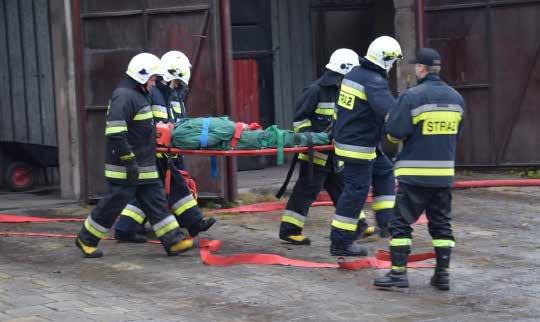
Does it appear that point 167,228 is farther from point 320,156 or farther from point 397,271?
point 397,271

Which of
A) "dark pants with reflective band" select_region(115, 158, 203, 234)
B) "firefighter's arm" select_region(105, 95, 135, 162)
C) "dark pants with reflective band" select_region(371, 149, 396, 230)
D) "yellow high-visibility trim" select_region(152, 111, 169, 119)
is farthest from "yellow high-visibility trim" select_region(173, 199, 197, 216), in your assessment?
"dark pants with reflective band" select_region(371, 149, 396, 230)

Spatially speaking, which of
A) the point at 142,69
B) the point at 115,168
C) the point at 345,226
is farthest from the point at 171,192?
the point at 345,226

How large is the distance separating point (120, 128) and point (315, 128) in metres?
1.90

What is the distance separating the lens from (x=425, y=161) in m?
7.95

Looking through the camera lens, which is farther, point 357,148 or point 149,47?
point 149,47

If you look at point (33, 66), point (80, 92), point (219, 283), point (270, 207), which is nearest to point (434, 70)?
point (219, 283)

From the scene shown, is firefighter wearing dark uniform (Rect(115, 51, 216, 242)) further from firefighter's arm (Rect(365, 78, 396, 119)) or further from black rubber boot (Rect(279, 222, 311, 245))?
firefighter's arm (Rect(365, 78, 396, 119))

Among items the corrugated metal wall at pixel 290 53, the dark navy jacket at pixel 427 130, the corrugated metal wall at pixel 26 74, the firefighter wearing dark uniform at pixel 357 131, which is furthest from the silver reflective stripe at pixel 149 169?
the corrugated metal wall at pixel 290 53

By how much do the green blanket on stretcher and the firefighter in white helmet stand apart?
1.11 feet

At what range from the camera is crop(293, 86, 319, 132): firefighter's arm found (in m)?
9.66

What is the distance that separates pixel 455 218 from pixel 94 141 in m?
4.16

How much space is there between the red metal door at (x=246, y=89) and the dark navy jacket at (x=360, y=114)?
6.16 meters

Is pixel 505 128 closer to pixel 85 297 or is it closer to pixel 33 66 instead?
pixel 33 66

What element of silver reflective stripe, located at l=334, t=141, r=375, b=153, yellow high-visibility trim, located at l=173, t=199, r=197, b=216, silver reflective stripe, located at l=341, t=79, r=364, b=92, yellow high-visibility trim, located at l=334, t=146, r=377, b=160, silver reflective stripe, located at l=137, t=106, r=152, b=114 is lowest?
yellow high-visibility trim, located at l=173, t=199, r=197, b=216
